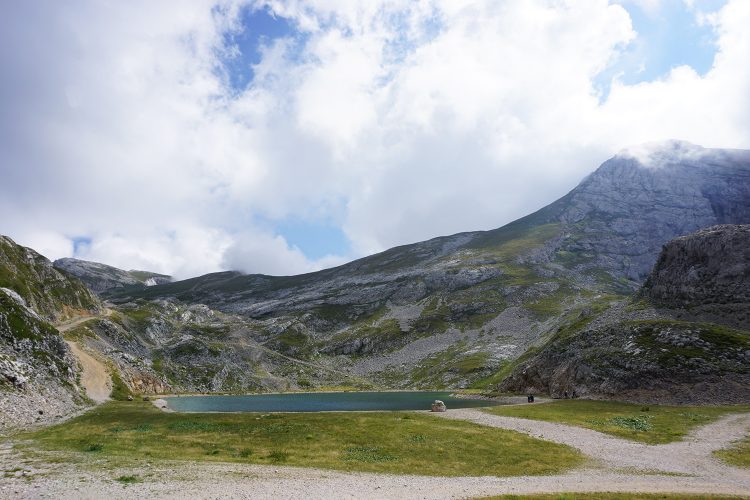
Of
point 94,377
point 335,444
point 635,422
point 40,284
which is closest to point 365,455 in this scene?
point 335,444

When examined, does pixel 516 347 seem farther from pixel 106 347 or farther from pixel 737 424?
pixel 106 347

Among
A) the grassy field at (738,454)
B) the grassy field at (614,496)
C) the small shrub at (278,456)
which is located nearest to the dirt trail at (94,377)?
the small shrub at (278,456)

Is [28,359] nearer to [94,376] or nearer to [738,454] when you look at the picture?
[94,376]

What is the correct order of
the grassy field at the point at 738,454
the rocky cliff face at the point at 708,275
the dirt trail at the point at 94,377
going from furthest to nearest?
1. the rocky cliff face at the point at 708,275
2. the dirt trail at the point at 94,377
3. the grassy field at the point at 738,454

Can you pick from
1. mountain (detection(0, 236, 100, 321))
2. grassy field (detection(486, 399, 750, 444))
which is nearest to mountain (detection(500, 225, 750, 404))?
grassy field (detection(486, 399, 750, 444))

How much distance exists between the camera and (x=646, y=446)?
129 feet

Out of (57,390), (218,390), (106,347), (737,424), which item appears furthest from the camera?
(218,390)

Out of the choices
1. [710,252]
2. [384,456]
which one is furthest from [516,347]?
[384,456]

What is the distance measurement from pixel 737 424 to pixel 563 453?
26.9 m

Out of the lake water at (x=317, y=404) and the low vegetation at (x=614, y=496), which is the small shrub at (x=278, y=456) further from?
the lake water at (x=317, y=404)

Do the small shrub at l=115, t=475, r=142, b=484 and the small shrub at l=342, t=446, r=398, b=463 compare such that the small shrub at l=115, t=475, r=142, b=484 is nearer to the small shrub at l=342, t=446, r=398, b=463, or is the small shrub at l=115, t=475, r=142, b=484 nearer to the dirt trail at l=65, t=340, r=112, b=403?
the small shrub at l=342, t=446, r=398, b=463

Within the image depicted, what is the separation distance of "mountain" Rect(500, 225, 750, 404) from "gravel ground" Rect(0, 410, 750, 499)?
38.0m

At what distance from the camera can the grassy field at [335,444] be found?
32.6m

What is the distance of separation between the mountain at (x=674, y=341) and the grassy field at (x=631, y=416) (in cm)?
555
